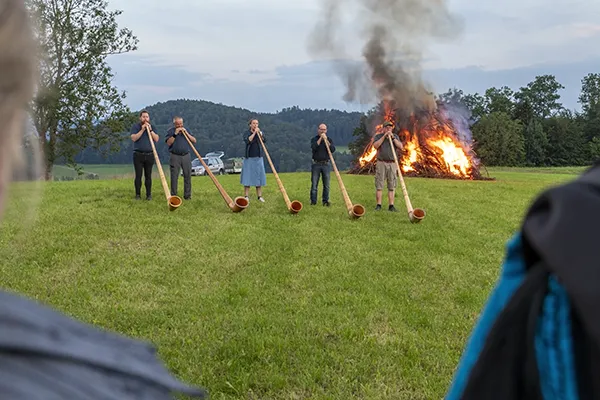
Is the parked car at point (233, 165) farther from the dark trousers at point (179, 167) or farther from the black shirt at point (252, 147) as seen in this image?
the black shirt at point (252, 147)

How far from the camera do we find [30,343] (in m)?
0.70

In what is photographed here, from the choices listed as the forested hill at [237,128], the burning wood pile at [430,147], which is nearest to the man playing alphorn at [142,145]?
the burning wood pile at [430,147]

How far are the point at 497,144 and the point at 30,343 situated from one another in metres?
45.2

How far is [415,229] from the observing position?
9.06m

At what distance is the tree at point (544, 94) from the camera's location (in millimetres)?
61469

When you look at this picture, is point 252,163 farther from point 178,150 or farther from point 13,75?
point 13,75

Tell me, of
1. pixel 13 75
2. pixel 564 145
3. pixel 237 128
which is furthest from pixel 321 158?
pixel 564 145

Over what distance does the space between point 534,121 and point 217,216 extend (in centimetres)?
4536

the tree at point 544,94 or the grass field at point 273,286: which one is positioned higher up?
the tree at point 544,94

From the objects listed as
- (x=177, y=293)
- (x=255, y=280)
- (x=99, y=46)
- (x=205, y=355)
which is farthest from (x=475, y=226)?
(x=99, y=46)

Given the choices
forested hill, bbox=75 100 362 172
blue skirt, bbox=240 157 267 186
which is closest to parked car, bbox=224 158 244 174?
forested hill, bbox=75 100 362 172

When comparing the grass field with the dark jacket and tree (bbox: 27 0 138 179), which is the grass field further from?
tree (bbox: 27 0 138 179)

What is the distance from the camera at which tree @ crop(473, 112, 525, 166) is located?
4294 centimetres

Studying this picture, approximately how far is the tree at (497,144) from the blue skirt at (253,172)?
111 ft
